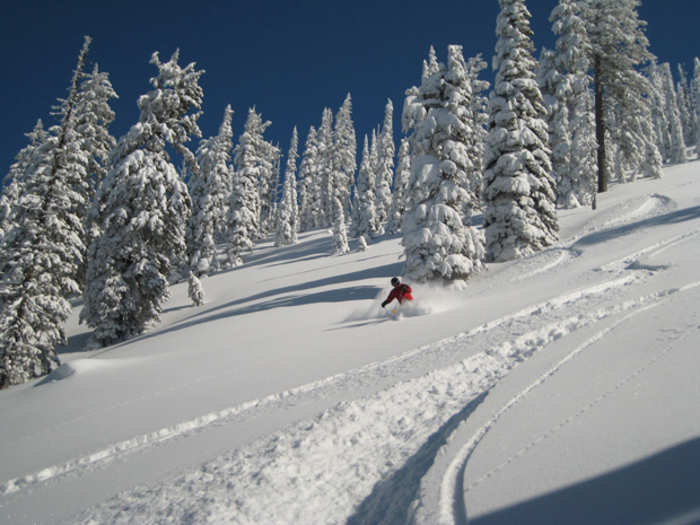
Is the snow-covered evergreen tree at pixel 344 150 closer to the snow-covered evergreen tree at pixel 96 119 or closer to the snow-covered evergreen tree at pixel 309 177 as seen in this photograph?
the snow-covered evergreen tree at pixel 309 177

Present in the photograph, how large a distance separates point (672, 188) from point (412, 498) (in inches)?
1111

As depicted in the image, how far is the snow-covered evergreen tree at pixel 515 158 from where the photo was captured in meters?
18.8

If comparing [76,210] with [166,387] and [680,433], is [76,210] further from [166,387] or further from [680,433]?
[680,433]

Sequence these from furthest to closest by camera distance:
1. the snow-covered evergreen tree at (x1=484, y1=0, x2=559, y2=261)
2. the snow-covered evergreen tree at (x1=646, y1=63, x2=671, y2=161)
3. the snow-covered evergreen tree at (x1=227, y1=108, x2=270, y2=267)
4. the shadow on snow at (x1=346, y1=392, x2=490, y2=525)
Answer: the snow-covered evergreen tree at (x1=646, y1=63, x2=671, y2=161) < the snow-covered evergreen tree at (x1=227, y1=108, x2=270, y2=267) < the snow-covered evergreen tree at (x1=484, y1=0, x2=559, y2=261) < the shadow on snow at (x1=346, y1=392, x2=490, y2=525)

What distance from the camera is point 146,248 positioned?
20.7 metres

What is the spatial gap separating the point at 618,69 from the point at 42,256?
38.1m

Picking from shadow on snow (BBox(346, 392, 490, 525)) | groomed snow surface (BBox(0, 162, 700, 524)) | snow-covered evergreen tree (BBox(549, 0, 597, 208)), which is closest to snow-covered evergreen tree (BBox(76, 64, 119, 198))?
groomed snow surface (BBox(0, 162, 700, 524))

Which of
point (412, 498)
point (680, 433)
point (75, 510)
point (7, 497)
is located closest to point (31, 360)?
point (7, 497)

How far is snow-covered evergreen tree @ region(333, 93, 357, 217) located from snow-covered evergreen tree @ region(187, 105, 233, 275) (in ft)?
91.1

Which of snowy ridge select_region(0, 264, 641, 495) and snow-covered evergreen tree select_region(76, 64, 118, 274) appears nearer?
snowy ridge select_region(0, 264, 641, 495)

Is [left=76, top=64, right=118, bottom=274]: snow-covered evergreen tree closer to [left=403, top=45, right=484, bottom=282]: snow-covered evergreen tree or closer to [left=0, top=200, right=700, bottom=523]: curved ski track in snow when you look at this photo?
[left=403, top=45, right=484, bottom=282]: snow-covered evergreen tree

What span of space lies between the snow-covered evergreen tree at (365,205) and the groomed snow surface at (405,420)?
39.8 m

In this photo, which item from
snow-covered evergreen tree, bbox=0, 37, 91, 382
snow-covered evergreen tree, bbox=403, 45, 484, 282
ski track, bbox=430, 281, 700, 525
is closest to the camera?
ski track, bbox=430, 281, 700, 525

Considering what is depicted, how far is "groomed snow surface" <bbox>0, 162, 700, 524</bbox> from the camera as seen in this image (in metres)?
3.69
